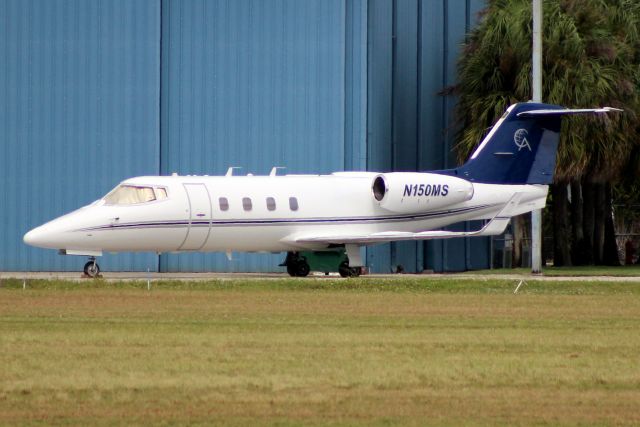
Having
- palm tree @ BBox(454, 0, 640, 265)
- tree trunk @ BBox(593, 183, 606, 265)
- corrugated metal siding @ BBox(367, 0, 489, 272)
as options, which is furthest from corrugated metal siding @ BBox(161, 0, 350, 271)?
tree trunk @ BBox(593, 183, 606, 265)

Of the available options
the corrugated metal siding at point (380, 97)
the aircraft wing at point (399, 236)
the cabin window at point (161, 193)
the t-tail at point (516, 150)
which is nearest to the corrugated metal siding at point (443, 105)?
the corrugated metal siding at point (380, 97)

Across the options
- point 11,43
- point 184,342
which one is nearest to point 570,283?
point 184,342

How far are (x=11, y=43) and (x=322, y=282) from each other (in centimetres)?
1422

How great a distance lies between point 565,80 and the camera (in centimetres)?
4200

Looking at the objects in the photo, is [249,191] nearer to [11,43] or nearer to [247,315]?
[11,43]

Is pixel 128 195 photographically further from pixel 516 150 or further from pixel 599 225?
pixel 599 225

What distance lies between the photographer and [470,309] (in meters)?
23.4

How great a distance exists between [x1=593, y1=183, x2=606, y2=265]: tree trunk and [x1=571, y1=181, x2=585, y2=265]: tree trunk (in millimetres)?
488

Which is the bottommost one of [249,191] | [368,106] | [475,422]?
[475,422]

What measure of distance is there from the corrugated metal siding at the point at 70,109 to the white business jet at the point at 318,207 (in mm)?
5610

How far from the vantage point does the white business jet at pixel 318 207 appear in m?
32.1

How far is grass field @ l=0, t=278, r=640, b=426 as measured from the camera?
12.7 m

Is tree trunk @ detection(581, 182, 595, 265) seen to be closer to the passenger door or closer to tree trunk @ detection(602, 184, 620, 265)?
tree trunk @ detection(602, 184, 620, 265)

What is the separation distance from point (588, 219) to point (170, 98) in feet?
49.0
